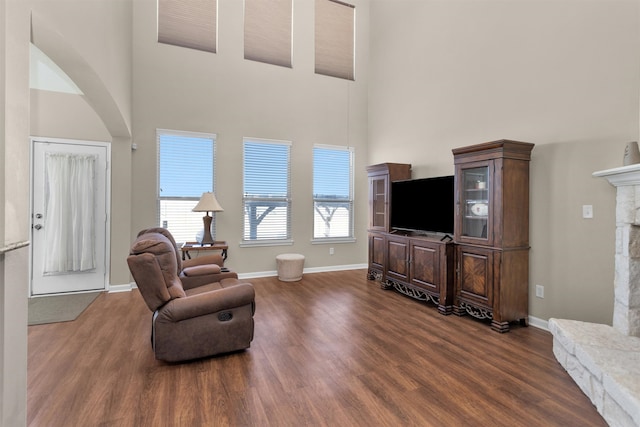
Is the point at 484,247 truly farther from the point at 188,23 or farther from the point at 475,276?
the point at 188,23

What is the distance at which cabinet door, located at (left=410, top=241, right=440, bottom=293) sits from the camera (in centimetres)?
397

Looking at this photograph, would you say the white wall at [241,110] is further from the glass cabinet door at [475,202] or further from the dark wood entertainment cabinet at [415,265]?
the glass cabinet door at [475,202]

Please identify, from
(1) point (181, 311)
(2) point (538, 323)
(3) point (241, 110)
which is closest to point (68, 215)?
(3) point (241, 110)

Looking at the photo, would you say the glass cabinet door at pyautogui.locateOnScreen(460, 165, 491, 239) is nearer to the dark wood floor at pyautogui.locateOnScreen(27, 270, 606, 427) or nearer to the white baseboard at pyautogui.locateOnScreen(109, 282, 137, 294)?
the dark wood floor at pyautogui.locateOnScreen(27, 270, 606, 427)

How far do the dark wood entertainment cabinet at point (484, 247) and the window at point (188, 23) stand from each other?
443 cm

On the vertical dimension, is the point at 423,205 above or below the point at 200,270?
above

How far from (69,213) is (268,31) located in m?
4.37

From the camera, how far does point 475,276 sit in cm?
355

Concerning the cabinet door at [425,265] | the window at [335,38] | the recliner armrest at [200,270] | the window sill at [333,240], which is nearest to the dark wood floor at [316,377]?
the cabinet door at [425,265]

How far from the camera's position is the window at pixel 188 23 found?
16.4 ft

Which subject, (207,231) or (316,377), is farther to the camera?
(207,231)

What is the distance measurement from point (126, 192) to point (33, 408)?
3271 millimetres

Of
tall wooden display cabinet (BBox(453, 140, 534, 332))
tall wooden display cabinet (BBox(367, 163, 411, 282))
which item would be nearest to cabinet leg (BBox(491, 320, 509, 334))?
tall wooden display cabinet (BBox(453, 140, 534, 332))

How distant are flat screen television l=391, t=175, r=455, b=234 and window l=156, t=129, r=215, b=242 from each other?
10.1 feet
